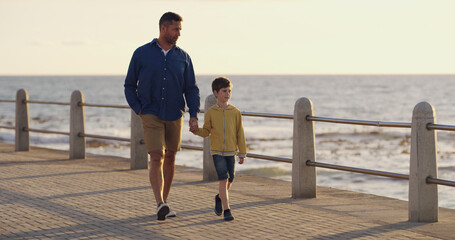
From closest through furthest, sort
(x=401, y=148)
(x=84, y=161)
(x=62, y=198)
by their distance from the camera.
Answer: (x=62, y=198) → (x=84, y=161) → (x=401, y=148)

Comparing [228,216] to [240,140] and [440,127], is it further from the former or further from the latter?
[440,127]

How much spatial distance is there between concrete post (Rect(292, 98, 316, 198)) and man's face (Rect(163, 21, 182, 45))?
82.8 inches

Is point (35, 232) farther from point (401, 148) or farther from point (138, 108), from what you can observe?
point (401, 148)

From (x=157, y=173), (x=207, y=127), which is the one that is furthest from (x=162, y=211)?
(x=207, y=127)

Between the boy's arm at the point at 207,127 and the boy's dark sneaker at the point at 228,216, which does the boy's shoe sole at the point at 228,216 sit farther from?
the boy's arm at the point at 207,127

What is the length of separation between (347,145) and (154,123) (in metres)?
23.5

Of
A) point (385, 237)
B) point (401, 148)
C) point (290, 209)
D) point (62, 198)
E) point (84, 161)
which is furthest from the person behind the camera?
point (401, 148)

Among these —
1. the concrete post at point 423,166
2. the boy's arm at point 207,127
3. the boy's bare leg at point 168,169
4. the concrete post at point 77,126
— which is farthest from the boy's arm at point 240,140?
the concrete post at point 77,126

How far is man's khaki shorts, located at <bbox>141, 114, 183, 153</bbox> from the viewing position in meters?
7.64

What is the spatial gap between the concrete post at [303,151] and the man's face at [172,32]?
2103 millimetres

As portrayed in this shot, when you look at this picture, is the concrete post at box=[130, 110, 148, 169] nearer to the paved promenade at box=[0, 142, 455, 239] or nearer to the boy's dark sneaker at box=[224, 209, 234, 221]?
the paved promenade at box=[0, 142, 455, 239]

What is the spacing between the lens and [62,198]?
9.06 m

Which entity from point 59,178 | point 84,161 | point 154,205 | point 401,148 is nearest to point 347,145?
point 401,148

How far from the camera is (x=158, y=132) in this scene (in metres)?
7.64
